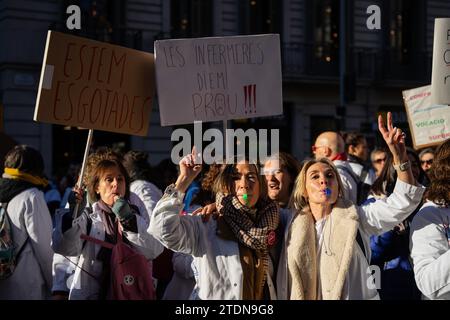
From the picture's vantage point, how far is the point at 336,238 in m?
3.91

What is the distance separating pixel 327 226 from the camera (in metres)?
3.98

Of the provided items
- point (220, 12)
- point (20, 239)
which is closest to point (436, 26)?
point (20, 239)

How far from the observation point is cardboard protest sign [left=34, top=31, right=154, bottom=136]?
15.6ft

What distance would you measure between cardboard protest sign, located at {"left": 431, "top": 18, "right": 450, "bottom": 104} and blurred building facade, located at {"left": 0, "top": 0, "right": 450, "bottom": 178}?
11.2 metres

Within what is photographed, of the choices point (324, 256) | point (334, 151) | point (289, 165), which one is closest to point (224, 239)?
point (324, 256)

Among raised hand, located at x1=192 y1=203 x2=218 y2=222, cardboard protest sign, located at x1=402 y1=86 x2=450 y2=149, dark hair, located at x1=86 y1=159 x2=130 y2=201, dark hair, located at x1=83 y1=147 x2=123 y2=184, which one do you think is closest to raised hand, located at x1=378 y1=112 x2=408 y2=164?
raised hand, located at x1=192 y1=203 x2=218 y2=222

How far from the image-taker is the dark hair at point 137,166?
637 centimetres

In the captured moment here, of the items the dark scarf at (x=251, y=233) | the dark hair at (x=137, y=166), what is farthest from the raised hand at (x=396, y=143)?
the dark hair at (x=137, y=166)

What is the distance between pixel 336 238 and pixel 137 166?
9.34 ft

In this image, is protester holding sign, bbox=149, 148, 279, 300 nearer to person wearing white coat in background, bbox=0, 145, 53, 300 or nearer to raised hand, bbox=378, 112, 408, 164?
raised hand, bbox=378, 112, 408, 164

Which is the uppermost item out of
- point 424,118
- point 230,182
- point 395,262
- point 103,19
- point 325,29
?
point 325,29

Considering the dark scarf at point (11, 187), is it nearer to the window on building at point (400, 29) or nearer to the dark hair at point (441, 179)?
the dark hair at point (441, 179)

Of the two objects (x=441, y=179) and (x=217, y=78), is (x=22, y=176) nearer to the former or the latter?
(x=217, y=78)

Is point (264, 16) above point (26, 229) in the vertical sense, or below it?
above
